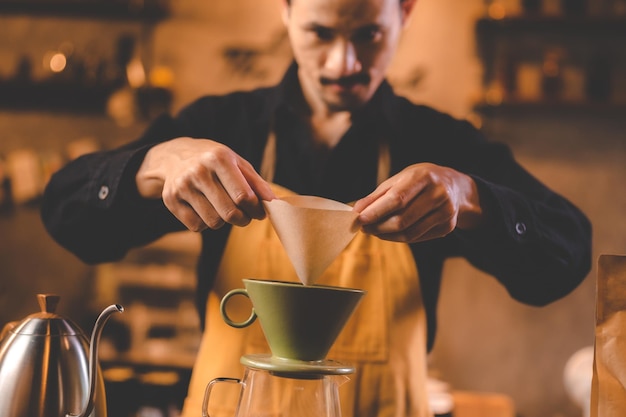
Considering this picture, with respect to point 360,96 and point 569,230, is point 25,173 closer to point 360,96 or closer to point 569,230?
point 360,96

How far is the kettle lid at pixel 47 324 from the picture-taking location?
1.22 meters

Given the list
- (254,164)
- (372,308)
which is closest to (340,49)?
(254,164)

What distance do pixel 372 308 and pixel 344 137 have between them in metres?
0.43

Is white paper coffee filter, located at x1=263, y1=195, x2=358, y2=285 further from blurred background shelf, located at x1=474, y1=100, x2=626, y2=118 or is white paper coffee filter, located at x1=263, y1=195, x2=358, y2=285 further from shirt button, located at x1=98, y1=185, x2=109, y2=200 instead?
blurred background shelf, located at x1=474, y1=100, x2=626, y2=118

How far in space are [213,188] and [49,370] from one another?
38 centimetres

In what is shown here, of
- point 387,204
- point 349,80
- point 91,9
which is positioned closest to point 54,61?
point 91,9

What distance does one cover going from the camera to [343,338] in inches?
68.9

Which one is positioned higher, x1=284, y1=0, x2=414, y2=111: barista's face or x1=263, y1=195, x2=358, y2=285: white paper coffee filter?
x1=284, y1=0, x2=414, y2=111: barista's face

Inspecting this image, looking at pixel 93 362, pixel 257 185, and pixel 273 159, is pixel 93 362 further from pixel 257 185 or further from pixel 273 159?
pixel 273 159

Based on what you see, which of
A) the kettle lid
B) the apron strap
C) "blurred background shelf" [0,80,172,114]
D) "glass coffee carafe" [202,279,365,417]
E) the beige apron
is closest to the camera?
"glass coffee carafe" [202,279,365,417]

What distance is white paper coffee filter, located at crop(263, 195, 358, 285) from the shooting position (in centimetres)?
119

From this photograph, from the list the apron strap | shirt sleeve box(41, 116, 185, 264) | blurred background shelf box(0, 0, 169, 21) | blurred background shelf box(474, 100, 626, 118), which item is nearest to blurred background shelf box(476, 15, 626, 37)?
blurred background shelf box(474, 100, 626, 118)

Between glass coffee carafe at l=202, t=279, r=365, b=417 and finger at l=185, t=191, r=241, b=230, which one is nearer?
glass coffee carafe at l=202, t=279, r=365, b=417

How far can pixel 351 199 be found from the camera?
6.21 ft
